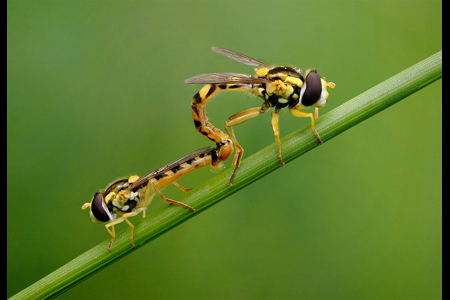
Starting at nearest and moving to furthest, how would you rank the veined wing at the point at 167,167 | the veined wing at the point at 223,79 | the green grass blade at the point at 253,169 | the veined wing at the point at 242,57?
1. the green grass blade at the point at 253,169
2. the veined wing at the point at 223,79
3. the veined wing at the point at 167,167
4. the veined wing at the point at 242,57

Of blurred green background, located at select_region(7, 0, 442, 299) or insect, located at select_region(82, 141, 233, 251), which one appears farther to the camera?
blurred green background, located at select_region(7, 0, 442, 299)

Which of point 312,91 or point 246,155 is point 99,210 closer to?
point 246,155

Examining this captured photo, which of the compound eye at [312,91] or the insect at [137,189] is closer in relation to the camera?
the compound eye at [312,91]

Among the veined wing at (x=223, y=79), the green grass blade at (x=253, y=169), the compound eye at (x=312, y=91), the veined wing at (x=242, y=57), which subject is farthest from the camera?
the veined wing at (x=242, y=57)

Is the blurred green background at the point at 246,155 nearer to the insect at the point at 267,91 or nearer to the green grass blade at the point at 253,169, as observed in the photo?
the insect at the point at 267,91

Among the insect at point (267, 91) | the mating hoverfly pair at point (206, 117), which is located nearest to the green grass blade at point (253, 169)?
the insect at point (267, 91)

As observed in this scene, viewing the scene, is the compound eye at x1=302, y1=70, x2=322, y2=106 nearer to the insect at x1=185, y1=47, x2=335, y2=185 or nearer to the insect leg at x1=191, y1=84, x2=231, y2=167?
the insect at x1=185, y1=47, x2=335, y2=185

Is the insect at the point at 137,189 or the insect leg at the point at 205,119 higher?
the insect leg at the point at 205,119

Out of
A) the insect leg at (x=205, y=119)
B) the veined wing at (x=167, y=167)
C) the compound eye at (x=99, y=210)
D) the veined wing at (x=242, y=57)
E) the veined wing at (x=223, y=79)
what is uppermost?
the veined wing at (x=242, y=57)

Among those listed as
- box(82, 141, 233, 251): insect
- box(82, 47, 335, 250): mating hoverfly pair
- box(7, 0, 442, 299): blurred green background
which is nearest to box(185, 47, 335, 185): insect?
box(82, 47, 335, 250): mating hoverfly pair
